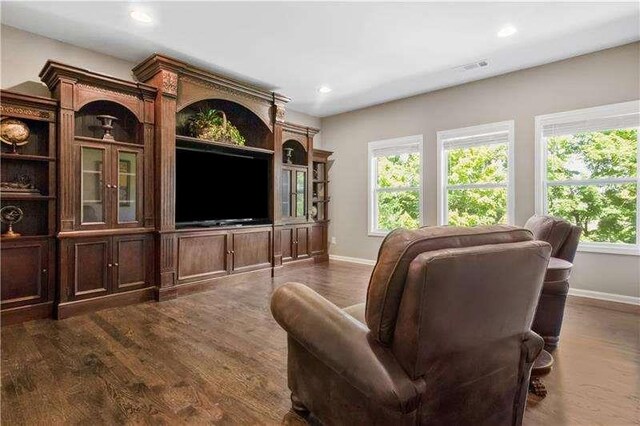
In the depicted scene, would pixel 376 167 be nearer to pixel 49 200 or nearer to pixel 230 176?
pixel 230 176

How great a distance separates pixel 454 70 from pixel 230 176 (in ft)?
10.6

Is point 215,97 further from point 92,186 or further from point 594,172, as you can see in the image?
point 594,172

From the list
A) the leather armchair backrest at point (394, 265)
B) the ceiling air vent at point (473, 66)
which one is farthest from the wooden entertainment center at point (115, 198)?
the leather armchair backrest at point (394, 265)

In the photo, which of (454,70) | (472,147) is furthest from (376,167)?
(454,70)

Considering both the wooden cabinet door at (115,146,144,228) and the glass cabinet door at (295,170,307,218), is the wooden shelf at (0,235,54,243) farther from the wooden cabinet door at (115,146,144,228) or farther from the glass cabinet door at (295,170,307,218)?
the glass cabinet door at (295,170,307,218)

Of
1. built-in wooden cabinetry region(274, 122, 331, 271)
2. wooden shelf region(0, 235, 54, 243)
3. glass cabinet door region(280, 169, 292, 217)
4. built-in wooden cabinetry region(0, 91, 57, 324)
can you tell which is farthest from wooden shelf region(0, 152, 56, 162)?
glass cabinet door region(280, 169, 292, 217)

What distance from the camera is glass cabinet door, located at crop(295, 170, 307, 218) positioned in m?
5.45

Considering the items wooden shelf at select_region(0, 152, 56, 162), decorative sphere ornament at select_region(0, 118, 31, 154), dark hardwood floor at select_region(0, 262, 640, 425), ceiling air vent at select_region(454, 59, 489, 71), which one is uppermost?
ceiling air vent at select_region(454, 59, 489, 71)

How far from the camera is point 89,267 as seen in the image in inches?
127

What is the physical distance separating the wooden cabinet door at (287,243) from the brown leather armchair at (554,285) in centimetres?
346

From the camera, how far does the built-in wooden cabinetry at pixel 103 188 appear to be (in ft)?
10.1

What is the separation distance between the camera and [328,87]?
4.88 metres

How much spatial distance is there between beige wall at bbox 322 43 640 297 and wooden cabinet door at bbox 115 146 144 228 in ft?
11.6

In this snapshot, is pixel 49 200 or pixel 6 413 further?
pixel 49 200
